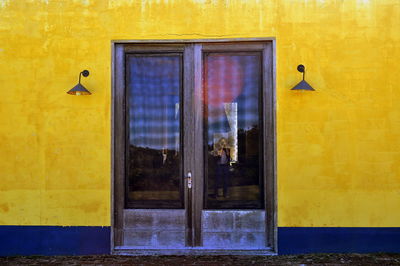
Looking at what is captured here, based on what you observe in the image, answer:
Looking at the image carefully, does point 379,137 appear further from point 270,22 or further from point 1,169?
point 1,169

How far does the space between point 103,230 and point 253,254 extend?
2.10m

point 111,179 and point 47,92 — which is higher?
point 47,92

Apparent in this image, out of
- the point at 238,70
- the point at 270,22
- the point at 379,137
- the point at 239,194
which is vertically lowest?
the point at 239,194

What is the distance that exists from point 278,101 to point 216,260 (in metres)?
2.30

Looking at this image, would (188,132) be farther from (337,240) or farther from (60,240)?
(337,240)

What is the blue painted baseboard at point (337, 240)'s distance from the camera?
5850 millimetres

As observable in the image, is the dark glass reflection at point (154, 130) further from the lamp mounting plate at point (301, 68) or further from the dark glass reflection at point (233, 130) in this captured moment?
the lamp mounting plate at point (301, 68)

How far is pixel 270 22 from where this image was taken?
593 cm

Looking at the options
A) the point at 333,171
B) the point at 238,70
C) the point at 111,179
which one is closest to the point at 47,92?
the point at 111,179

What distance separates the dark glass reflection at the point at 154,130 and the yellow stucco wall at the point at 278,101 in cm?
35

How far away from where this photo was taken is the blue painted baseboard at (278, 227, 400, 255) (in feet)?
19.2

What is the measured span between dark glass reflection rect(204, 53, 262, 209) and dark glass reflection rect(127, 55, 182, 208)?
0.46 metres

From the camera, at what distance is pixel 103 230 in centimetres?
600

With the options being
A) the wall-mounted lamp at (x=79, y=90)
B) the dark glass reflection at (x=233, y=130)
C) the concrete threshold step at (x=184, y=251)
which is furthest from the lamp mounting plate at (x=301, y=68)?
the wall-mounted lamp at (x=79, y=90)
